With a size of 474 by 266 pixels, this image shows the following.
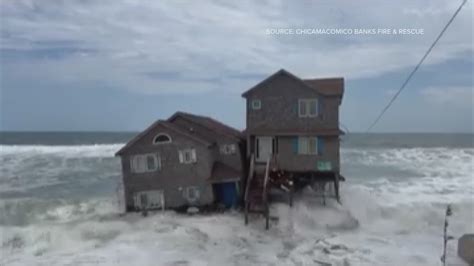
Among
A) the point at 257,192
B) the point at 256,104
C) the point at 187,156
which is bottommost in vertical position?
the point at 257,192

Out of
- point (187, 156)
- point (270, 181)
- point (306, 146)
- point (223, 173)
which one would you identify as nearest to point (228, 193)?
point (223, 173)

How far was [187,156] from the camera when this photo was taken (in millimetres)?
26297

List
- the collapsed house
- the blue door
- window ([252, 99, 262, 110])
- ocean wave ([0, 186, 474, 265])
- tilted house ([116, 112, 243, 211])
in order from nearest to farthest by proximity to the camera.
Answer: ocean wave ([0, 186, 474, 265]) → the collapsed house → tilted house ([116, 112, 243, 211]) → window ([252, 99, 262, 110]) → the blue door

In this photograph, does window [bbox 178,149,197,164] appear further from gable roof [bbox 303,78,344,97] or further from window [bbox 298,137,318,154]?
gable roof [bbox 303,78,344,97]

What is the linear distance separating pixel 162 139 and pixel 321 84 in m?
9.48

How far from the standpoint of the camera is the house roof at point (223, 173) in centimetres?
2602

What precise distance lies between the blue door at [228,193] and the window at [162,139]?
3860 mm

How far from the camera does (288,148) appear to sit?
26.7 metres

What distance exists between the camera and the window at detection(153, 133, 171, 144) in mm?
26266

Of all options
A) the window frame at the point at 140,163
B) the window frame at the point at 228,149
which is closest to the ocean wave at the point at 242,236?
the window frame at the point at 140,163

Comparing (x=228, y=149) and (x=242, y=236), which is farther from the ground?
(x=228, y=149)

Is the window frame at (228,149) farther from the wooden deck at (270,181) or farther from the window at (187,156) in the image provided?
the window at (187,156)

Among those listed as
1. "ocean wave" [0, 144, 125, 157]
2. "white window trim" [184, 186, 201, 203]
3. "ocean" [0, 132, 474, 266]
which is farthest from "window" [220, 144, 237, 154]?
"ocean wave" [0, 144, 125, 157]

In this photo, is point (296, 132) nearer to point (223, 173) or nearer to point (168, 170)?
point (223, 173)
